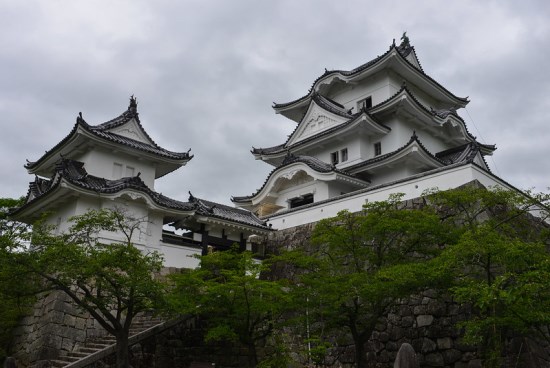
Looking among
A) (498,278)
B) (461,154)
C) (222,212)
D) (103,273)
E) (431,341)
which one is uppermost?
(461,154)

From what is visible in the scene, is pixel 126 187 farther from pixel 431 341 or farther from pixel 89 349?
pixel 431 341

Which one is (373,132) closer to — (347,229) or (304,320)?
(347,229)

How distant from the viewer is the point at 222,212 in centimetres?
1741

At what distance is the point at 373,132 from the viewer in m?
21.3

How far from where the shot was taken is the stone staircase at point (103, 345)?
451 inches

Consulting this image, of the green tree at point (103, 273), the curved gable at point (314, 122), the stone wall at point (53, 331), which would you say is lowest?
the stone wall at point (53, 331)

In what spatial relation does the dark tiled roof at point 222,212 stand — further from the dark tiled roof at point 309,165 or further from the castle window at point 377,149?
the castle window at point 377,149

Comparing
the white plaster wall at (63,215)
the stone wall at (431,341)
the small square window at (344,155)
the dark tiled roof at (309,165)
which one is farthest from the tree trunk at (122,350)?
the small square window at (344,155)

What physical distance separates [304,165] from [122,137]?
7.29 metres

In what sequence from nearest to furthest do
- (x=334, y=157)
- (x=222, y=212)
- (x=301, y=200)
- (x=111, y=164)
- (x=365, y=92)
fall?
(x=222, y=212)
(x=111, y=164)
(x=301, y=200)
(x=334, y=157)
(x=365, y=92)

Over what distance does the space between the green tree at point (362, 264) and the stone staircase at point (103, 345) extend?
4412mm

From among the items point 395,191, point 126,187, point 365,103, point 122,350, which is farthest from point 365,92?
point 122,350

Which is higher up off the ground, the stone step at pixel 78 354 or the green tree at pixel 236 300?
the green tree at pixel 236 300

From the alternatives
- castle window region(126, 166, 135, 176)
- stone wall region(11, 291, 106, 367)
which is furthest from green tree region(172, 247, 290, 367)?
castle window region(126, 166, 135, 176)
